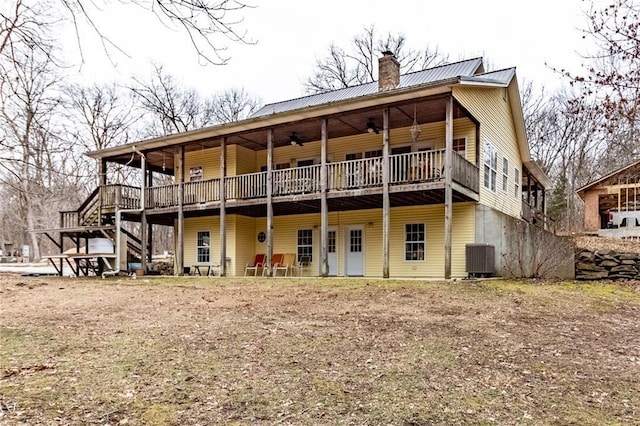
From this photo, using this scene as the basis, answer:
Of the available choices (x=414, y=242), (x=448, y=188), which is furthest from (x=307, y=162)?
(x=448, y=188)

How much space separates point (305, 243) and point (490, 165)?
7.29 m

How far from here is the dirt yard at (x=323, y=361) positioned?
3971mm

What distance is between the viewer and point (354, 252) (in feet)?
54.8

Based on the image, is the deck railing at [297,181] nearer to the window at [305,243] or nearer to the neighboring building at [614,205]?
the window at [305,243]

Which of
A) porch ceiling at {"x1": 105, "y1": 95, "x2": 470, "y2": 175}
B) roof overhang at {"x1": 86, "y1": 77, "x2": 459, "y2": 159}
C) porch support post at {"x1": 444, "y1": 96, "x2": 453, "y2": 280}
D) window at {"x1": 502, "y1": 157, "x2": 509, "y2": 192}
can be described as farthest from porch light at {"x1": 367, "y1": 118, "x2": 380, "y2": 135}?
window at {"x1": 502, "y1": 157, "x2": 509, "y2": 192}

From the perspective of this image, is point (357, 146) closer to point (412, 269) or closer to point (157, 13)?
point (412, 269)

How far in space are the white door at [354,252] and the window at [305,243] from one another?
1.52m

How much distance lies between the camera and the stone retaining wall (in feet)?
46.8

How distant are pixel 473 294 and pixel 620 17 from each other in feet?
17.9

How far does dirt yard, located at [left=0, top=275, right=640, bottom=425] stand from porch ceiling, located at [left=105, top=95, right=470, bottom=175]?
6357 mm

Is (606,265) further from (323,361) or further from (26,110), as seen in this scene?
(26,110)

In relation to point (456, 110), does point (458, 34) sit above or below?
above

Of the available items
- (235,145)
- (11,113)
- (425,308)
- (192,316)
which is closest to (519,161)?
(235,145)

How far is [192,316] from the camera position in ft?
24.9
